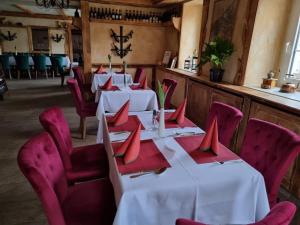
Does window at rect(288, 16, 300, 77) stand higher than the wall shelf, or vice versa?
the wall shelf

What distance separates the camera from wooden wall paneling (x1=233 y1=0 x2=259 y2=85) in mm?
2713

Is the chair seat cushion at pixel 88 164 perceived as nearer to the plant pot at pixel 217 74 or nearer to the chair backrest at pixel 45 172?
the chair backrest at pixel 45 172

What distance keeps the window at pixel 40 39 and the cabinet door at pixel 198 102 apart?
→ 394 inches

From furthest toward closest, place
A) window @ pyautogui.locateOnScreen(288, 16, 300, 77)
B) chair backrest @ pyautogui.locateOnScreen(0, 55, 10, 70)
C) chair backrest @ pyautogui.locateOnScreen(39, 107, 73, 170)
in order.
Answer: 1. chair backrest @ pyautogui.locateOnScreen(0, 55, 10, 70)
2. window @ pyautogui.locateOnScreen(288, 16, 300, 77)
3. chair backrest @ pyautogui.locateOnScreen(39, 107, 73, 170)

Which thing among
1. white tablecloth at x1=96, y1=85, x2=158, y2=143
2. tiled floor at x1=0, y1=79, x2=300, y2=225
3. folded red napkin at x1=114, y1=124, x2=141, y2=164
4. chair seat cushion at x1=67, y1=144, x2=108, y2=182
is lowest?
tiled floor at x1=0, y1=79, x2=300, y2=225

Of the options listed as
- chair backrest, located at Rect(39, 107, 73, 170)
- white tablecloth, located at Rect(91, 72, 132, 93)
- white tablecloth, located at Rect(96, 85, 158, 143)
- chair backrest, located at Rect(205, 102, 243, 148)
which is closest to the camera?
chair backrest, located at Rect(39, 107, 73, 170)

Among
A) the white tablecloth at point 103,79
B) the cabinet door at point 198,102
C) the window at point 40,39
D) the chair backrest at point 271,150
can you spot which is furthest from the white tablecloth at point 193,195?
the window at point 40,39

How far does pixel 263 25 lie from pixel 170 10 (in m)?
3.25

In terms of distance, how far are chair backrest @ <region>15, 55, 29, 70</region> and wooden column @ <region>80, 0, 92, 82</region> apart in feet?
12.9

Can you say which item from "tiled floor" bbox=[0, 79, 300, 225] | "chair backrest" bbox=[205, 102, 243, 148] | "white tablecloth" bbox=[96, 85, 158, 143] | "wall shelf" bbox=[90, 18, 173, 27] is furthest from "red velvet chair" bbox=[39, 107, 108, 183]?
"wall shelf" bbox=[90, 18, 173, 27]

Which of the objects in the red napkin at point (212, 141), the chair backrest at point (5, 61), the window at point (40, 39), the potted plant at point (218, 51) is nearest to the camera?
the red napkin at point (212, 141)

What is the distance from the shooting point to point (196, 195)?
111cm

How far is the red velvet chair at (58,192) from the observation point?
1.03 m

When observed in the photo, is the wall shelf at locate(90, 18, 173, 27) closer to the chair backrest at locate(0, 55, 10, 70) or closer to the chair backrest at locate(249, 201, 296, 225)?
the chair backrest at locate(0, 55, 10, 70)
